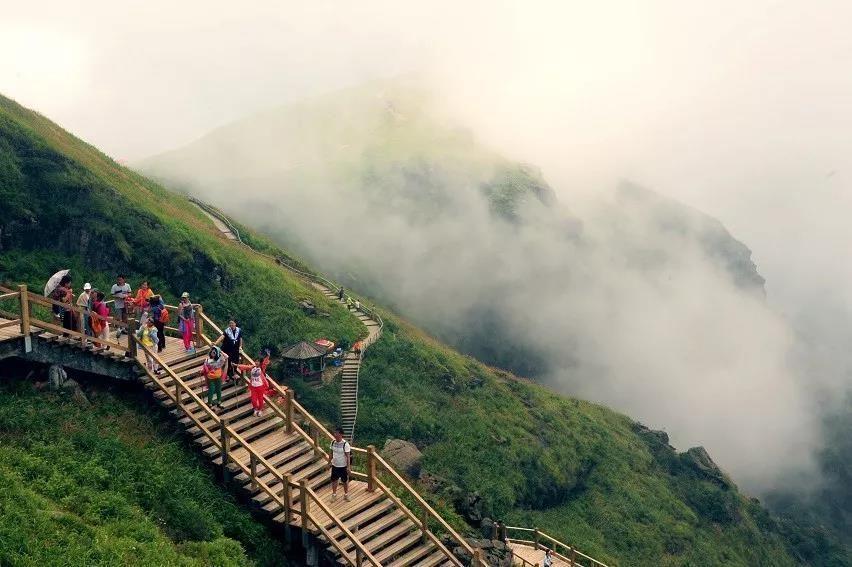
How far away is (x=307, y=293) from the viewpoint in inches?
2019

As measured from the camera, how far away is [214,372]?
Answer: 19.0 meters

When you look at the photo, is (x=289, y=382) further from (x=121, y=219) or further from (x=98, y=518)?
(x=98, y=518)

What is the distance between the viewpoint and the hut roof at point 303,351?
40500 millimetres

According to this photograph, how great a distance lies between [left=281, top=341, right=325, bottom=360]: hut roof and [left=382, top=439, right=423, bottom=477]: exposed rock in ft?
24.7

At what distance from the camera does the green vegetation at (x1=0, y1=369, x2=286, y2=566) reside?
13648 mm

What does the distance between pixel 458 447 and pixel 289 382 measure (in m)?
11.9

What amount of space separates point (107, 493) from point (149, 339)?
19.1ft

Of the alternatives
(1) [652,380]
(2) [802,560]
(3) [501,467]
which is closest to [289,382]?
(3) [501,467]

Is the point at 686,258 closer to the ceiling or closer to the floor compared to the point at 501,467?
closer to the ceiling

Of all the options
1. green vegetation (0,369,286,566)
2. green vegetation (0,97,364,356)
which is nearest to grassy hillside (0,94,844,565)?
green vegetation (0,97,364,356)

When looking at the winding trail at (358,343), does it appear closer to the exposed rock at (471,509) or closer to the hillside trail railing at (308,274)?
the hillside trail railing at (308,274)

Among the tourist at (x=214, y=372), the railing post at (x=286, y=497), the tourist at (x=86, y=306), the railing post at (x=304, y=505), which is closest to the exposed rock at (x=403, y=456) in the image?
the tourist at (x=214, y=372)

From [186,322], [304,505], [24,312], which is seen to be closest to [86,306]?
[24,312]

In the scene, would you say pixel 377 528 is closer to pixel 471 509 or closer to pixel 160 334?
pixel 160 334
